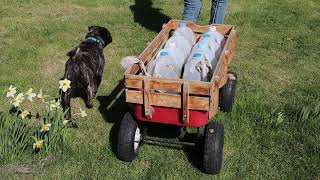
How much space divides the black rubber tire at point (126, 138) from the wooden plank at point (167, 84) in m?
0.47

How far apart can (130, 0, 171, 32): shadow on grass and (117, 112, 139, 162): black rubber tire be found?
14.4 feet

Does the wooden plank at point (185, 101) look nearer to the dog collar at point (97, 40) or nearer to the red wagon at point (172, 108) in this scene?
the red wagon at point (172, 108)

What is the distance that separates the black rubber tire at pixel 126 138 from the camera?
4.68m

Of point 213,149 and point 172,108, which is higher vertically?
point 172,108

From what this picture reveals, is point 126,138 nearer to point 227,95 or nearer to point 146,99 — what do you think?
point 146,99

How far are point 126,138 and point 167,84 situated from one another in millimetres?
772

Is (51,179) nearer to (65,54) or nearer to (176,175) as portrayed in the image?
(176,175)

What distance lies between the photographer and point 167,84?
170 inches

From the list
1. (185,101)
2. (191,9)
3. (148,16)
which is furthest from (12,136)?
(148,16)

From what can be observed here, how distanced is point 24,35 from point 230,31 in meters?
4.26

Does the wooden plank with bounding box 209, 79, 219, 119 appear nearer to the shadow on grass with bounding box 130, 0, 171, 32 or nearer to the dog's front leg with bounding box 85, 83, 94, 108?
the dog's front leg with bounding box 85, 83, 94, 108

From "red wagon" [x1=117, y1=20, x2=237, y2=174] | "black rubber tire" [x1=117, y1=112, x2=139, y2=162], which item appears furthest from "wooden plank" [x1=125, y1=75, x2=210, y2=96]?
"black rubber tire" [x1=117, y1=112, x2=139, y2=162]

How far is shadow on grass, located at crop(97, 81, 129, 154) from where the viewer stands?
5.57 meters

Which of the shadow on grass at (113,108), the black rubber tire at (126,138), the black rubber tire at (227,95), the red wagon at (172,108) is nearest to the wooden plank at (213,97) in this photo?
the red wagon at (172,108)
